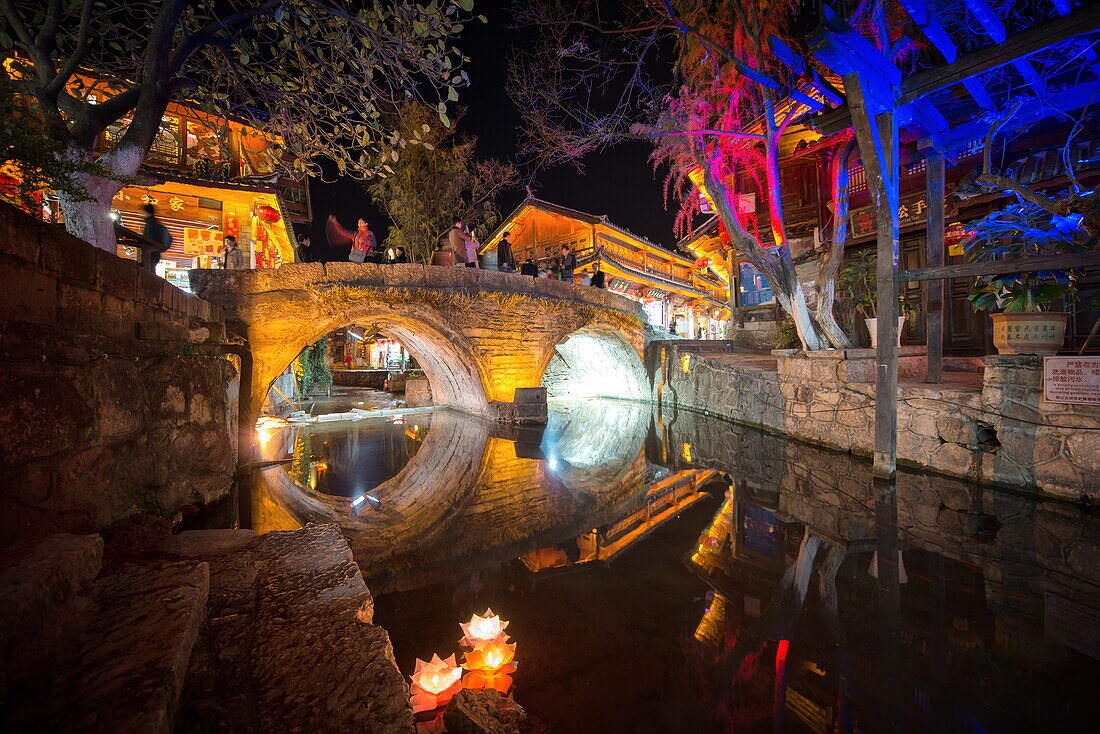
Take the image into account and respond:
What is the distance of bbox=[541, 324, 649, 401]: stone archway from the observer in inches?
547

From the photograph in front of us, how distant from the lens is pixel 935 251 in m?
6.04

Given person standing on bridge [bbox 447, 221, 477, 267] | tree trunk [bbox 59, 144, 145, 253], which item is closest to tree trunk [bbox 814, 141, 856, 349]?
person standing on bridge [bbox 447, 221, 477, 267]

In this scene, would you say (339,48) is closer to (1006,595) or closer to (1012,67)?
(1006,595)

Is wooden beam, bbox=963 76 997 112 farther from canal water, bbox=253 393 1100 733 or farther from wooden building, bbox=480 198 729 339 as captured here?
wooden building, bbox=480 198 729 339

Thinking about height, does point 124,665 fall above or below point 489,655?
above

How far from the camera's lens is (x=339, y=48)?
4.59m

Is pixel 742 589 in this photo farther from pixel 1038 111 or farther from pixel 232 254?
pixel 232 254

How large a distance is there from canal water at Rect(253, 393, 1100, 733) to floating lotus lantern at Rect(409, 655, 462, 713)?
0.22m

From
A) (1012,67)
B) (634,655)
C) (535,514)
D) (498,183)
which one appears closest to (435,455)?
(535,514)

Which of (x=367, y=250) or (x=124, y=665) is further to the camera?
(x=367, y=250)

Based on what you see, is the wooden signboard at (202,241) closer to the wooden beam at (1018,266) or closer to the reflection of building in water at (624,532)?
the reflection of building in water at (624,532)

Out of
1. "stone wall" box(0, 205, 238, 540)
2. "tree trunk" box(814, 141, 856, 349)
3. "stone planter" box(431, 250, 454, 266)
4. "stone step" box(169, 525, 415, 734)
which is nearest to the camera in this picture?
"stone step" box(169, 525, 415, 734)

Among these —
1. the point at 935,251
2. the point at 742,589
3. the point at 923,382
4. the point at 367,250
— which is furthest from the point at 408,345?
the point at 935,251

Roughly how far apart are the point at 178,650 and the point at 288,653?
0.42 meters
